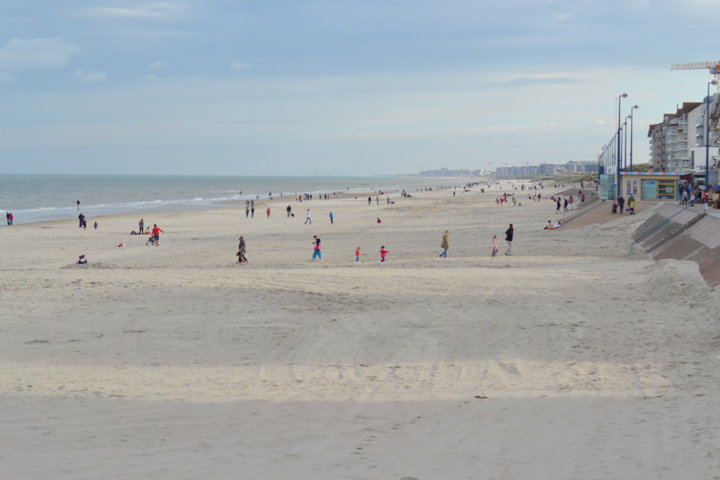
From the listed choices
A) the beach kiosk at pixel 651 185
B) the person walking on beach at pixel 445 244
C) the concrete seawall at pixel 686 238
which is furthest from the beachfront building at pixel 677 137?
the person walking on beach at pixel 445 244

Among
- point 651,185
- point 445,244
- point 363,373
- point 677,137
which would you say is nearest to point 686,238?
point 445,244

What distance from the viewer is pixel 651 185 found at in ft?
149

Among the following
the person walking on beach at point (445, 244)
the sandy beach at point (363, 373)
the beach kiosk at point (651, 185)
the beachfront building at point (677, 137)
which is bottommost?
the sandy beach at point (363, 373)

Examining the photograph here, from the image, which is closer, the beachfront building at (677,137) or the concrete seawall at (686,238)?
the concrete seawall at (686,238)

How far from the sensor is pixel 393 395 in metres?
9.00

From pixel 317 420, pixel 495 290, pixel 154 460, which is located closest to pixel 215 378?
pixel 317 420

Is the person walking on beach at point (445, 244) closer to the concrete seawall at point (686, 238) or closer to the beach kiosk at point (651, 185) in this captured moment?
the concrete seawall at point (686, 238)

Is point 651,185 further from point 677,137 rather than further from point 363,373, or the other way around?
point 677,137

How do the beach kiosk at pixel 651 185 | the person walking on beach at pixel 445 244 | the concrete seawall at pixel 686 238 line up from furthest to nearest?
1. the beach kiosk at pixel 651 185
2. the person walking on beach at pixel 445 244
3. the concrete seawall at pixel 686 238

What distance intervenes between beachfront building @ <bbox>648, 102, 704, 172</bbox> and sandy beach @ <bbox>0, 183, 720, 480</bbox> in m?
111

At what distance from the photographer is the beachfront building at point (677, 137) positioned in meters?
121

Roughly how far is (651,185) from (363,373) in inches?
1592

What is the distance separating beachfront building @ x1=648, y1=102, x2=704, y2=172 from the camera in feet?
397

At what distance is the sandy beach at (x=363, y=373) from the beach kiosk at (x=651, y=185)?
26.8m
